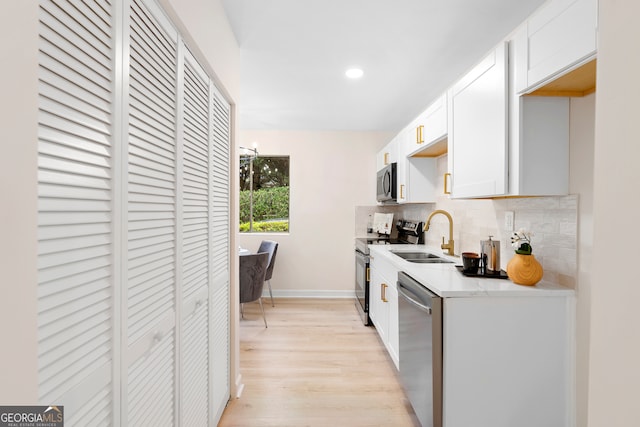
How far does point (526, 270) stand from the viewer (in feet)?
5.58

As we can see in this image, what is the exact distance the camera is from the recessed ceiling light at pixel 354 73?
276 centimetres

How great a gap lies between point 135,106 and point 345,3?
54.3 inches

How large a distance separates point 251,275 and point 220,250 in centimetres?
142

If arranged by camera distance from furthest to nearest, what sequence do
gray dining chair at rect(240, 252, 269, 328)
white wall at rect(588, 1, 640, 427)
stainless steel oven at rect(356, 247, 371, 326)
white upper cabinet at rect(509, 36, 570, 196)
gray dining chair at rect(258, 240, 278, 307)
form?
1. gray dining chair at rect(258, 240, 278, 307)
2. stainless steel oven at rect(356, 247, 371, 326)
3. gray dining chair at rect(240, 252, 269, 328)
4. white upper cabinet at rect(509, 36, 570, 196)
5. white wall at rect(588, 1, 640, 427)

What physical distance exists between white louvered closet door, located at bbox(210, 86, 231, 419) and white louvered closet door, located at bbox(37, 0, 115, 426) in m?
0.97

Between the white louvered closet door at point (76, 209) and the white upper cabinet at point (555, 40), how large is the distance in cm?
154

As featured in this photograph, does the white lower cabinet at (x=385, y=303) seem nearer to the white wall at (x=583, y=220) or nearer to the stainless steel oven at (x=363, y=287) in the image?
the stainless steel oven at (x=363, y=287)

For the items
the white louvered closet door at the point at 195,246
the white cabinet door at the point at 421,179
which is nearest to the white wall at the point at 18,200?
the white louvered closet door at the point at 195,246

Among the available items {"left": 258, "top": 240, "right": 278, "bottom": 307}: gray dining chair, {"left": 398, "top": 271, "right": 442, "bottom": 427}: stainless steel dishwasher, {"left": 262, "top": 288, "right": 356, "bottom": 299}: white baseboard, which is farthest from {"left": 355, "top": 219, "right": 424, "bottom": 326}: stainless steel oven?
{"left": 398, "top": 271, "right": 442, "bottom": 427}: stainless steel dishwasher

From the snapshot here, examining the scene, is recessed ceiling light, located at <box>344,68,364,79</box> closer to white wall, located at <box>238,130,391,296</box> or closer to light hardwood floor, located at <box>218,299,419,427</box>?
white wall, located at <box>238,130,391,296</box>

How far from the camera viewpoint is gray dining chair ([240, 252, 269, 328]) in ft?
11.0

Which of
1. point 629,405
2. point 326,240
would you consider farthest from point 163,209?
point 326,240

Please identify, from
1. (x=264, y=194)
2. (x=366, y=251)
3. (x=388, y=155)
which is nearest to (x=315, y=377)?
(x=366, y=251)

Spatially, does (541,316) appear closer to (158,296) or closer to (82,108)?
(158,296)
